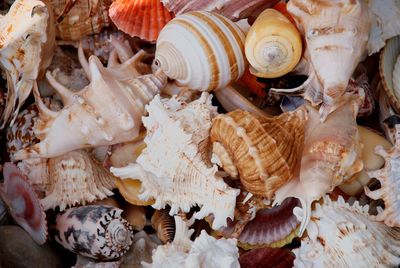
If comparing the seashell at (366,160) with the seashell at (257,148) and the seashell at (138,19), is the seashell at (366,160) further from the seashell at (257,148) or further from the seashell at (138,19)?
the seashell at (138,19)

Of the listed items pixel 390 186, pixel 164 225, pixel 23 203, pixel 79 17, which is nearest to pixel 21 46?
pixel 79 17

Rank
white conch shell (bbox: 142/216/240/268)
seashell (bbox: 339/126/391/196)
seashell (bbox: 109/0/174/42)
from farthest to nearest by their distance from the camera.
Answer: seashell (bbox: 109/0/174/42)
seashell (bbox: 339/126/391/196)
white conch shell (bbox: 142/216/240/268)

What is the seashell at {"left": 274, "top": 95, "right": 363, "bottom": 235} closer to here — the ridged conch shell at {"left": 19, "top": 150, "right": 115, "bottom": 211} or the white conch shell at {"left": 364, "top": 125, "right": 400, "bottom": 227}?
the white conch shell at {"left": 364, "top": 125, "right": 400, "bottom": 227}

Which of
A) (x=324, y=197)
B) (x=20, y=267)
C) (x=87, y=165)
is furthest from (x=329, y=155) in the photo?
(x=20, y=267)

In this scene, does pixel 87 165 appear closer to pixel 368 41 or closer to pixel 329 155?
pixel 329 155

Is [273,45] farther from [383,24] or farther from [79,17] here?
[79,17]

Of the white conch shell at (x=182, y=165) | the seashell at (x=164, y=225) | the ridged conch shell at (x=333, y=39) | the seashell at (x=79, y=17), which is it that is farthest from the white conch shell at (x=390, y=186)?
the seashell at (x=79, y=17)

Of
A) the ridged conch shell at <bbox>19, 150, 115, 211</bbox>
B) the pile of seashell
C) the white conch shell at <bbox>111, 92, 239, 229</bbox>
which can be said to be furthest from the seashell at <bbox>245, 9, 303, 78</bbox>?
the ridged conch shell at <bbox>19, 150, 115, 211</bbox>
